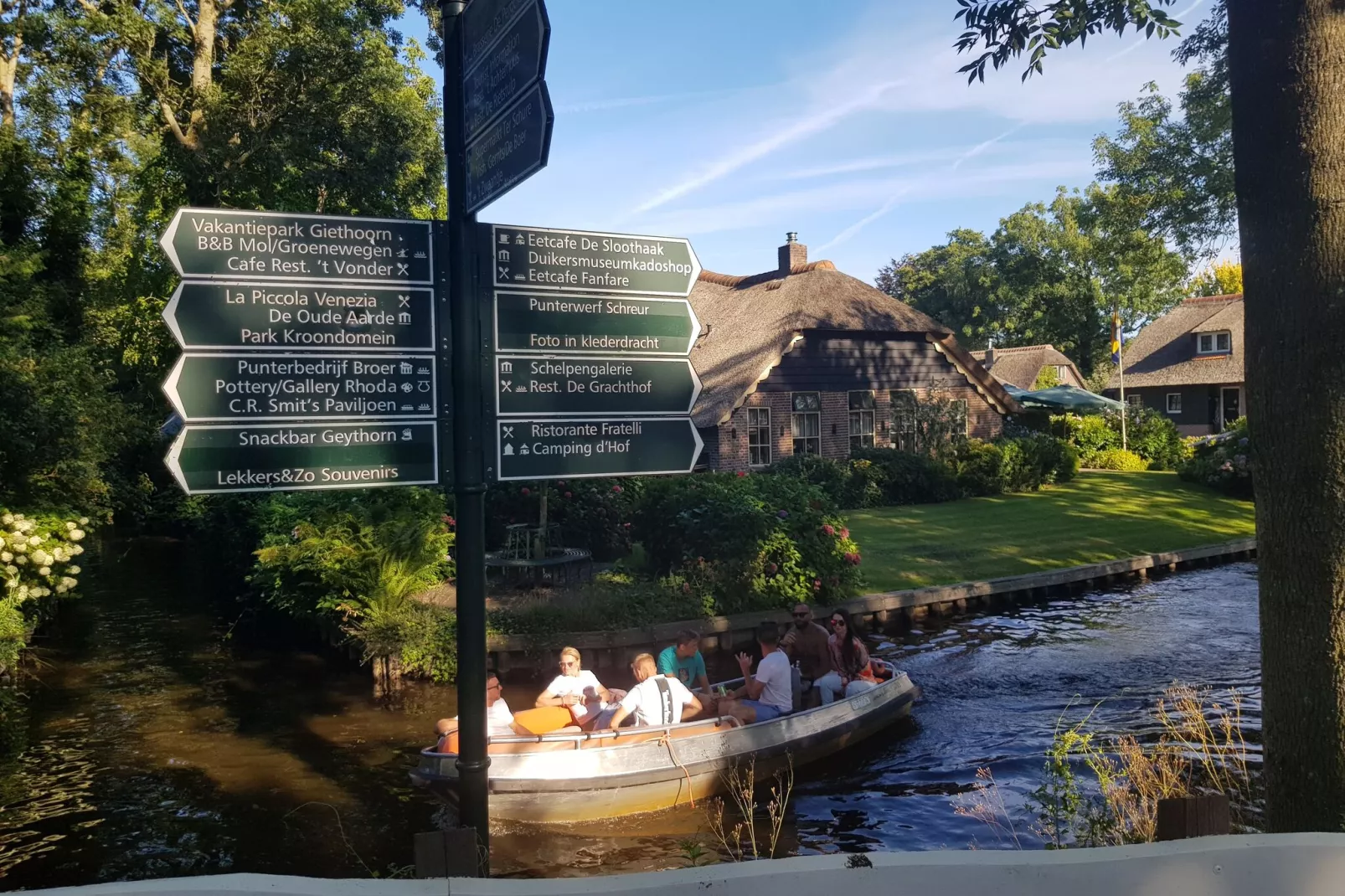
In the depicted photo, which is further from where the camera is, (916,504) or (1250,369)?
(916,504)

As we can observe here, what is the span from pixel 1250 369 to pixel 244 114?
2471 centimetres

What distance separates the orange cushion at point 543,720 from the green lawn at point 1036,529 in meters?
8.67

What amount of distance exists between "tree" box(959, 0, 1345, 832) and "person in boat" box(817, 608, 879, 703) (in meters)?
6.84

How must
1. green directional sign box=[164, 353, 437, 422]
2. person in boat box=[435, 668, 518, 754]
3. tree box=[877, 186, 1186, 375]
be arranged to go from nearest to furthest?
green directional sign box=[164, 353, 437, 422], person in boat box=[435, 668, 518, 754], tree box=[877, 186, 1186, 375]

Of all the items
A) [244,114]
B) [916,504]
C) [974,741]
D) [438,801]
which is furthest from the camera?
[916,504]

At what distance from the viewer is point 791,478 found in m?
17.4

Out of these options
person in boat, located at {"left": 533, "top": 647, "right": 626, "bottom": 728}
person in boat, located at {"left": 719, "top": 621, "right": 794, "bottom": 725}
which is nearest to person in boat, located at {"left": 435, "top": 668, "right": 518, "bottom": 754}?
A: person in boat, located at {"left": 533, "top": 647, "right": 626, "bottom": 728}

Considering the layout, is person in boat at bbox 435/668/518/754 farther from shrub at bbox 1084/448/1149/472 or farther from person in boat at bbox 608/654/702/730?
shrub at bbox 1084/448/1149/472

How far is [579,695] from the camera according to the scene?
10.7 meters

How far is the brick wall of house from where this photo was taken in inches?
1071

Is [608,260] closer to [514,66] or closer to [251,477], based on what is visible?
[514,66]

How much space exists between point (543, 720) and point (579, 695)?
60 cm

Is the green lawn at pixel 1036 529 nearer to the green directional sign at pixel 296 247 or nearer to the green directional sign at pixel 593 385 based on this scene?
the green directional sign at pixel 593 385

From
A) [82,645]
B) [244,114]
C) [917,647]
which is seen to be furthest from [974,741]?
[244,114]
